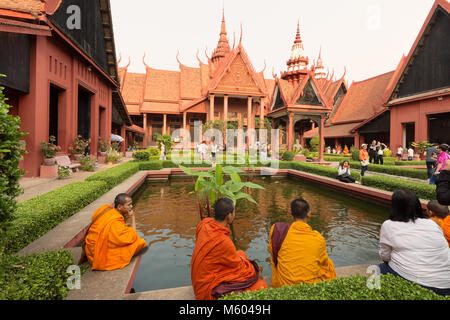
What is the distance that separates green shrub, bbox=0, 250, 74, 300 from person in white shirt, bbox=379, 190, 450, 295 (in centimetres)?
297

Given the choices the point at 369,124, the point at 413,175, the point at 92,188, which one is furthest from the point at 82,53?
the point at 369,124

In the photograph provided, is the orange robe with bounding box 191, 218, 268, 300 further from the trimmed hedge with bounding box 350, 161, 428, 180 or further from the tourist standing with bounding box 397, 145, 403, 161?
the tourist standing with bounding box 397, 145, 403, 161

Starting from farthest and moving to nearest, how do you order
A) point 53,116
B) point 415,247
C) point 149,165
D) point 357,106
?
point 357,106
point 53,116
point 149,165
point 415,247

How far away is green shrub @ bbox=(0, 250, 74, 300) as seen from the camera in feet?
5.45

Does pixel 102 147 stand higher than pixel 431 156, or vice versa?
pixel 102 147

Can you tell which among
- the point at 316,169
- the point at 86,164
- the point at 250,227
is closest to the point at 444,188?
the point at 250,227

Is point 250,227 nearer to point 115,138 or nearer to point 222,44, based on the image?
point 115,138

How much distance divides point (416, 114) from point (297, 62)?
19774 millimetres

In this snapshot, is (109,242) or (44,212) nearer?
(109,242)

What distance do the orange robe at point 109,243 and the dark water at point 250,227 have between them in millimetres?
580

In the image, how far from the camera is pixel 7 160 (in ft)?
6.11

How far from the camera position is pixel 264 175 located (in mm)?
13555
